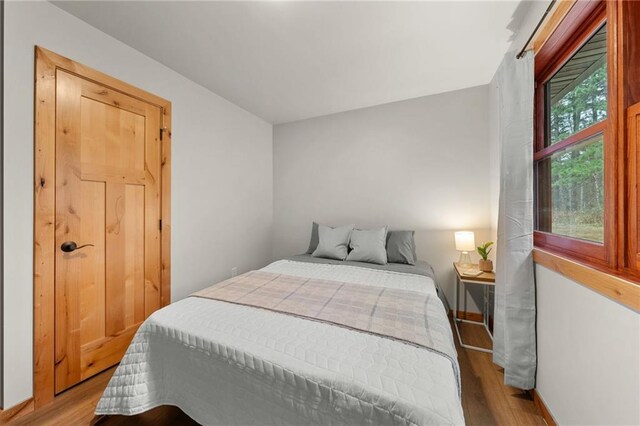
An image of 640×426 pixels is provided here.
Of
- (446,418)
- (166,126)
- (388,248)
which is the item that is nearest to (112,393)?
(446,418)

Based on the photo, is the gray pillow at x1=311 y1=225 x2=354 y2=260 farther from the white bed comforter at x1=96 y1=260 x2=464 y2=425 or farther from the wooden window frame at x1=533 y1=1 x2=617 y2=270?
the wooden window frame at x1=533 y1=1 x2=617 y2=270

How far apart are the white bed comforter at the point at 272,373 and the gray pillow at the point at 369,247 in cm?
120

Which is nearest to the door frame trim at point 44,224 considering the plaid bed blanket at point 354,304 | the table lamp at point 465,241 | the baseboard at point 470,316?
the plaid bed blanket at point 354,304

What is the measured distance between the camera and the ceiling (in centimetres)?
158

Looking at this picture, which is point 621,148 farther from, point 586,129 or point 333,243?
point 333,243

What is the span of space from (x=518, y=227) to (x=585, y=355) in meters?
0.75

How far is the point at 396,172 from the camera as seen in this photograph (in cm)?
297

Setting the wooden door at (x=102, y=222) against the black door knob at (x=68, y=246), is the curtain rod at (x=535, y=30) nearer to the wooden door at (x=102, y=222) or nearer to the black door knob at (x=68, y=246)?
the wooden door at (x=102, y=222)

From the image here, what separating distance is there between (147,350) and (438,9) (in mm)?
2676

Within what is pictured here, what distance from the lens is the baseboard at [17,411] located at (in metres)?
1.35

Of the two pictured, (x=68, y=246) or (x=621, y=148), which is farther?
(x=68, y=246)

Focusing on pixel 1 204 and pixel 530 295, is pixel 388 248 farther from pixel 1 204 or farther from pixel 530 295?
pixel 1 204

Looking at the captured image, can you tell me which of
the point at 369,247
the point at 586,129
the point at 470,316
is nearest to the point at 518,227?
the point at 586,129

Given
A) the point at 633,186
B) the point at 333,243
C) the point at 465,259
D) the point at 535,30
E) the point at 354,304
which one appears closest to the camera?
the point at 633,186
